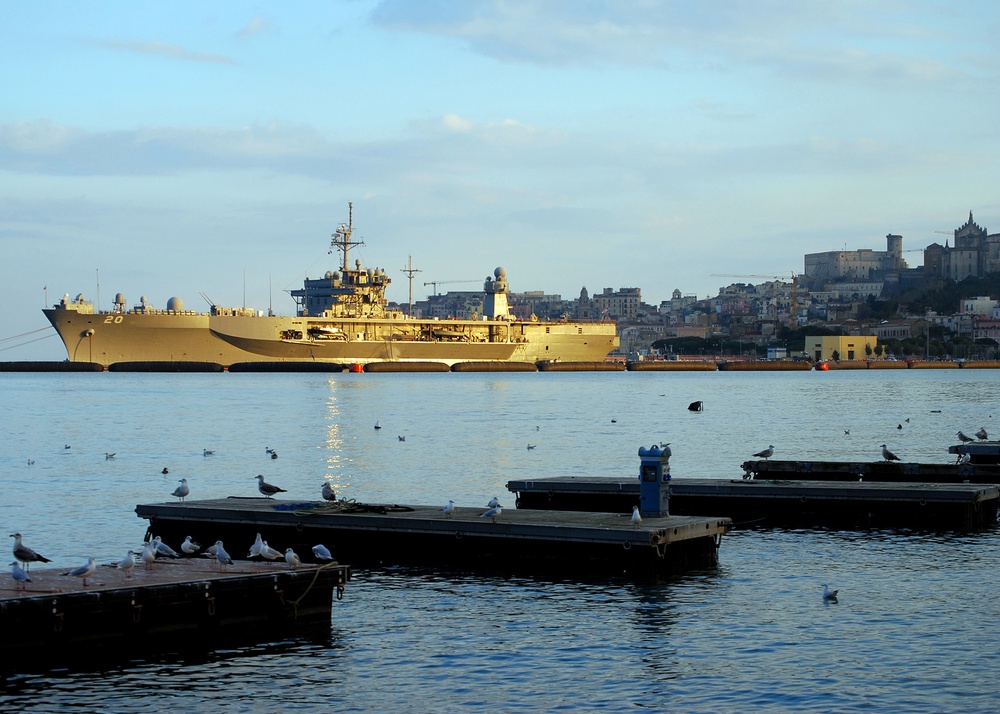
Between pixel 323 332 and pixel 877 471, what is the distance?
103m

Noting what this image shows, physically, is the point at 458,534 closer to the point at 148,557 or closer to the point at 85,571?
the point at 148,557

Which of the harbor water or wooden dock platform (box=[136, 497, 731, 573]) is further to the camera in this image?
wooden dock platform (box=[136, 497, 731, 573])

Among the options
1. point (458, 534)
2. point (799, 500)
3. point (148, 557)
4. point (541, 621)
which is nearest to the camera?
point (148, 557)

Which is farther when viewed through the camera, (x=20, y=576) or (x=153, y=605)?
(x=153, y=605)

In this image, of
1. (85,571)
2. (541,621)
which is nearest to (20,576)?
(85,571)

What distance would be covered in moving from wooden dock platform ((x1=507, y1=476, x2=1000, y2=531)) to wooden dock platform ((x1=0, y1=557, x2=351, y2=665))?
11.1m

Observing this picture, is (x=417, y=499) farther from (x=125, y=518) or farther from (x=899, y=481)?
(x=899, y=481)


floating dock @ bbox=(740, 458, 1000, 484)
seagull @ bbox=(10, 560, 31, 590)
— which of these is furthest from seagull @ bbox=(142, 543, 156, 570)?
floating dock @ bbox=(740, 458, 1000, 484)

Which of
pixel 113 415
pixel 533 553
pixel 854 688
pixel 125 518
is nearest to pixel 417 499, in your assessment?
pixel 125 518

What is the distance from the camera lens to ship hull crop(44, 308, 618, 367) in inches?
4872

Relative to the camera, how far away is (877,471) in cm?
3075

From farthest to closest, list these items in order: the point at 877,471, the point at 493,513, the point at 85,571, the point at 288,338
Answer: the point at 288,338 < the point at 877,471 < the point at 493,513 < the point at 85,571

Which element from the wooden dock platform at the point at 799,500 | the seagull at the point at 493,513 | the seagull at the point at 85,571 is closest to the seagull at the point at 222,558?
the seagull at the point at 85,571

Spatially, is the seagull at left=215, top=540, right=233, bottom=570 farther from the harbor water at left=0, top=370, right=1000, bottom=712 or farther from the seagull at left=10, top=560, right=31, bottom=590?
the seagull at left=10, top=560, right=31, bottom=590
